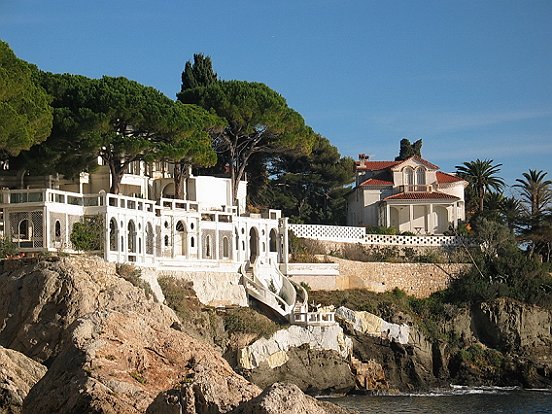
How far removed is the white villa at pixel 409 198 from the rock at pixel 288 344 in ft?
56.8

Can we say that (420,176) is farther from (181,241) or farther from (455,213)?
(181,241)

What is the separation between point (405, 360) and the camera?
195ft

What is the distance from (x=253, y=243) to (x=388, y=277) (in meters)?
8.04

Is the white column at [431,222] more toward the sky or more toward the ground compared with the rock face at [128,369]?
more toward the sky

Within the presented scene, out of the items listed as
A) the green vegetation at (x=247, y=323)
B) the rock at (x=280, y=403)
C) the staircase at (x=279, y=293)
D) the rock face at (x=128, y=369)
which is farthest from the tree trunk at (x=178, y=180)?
the rock at (x=280, y=403)

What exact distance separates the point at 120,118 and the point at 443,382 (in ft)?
68.2

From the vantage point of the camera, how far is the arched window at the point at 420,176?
76000 millimetres

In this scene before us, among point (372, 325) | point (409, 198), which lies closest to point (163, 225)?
point (372, 325)

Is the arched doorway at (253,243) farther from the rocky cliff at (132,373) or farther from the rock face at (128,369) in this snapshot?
the rock face at (128,369)

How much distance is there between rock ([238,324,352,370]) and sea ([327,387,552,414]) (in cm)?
302

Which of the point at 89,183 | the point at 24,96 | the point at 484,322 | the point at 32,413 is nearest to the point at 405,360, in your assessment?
the point at 484,322

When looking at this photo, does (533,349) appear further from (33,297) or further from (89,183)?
(33,297)

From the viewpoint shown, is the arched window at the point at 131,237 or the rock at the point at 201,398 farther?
the arched window at the point at 131,237

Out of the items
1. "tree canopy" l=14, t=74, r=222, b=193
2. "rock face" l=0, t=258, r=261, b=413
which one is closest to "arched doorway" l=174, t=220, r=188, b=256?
"tree canopy" l=14, t=74, r=222, b=193
